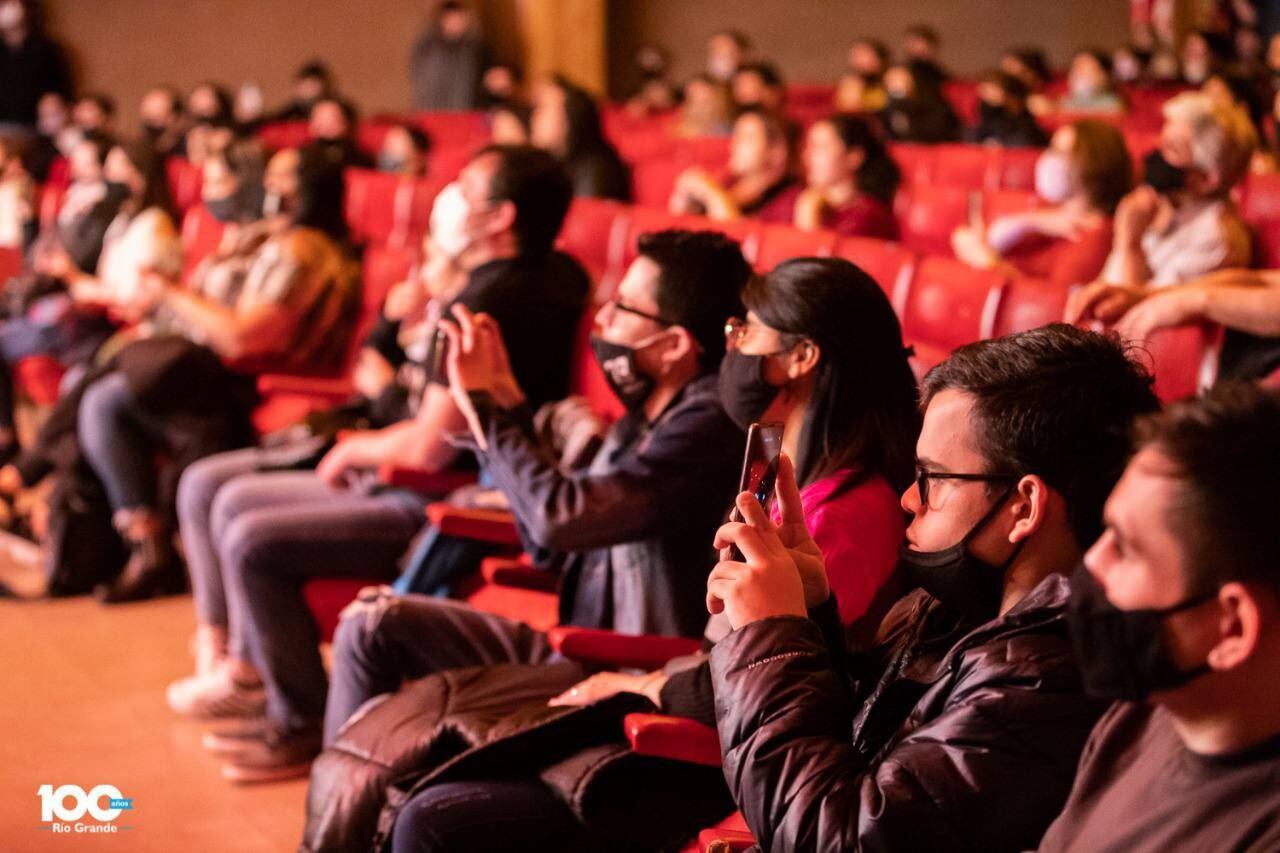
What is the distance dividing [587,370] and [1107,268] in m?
1.21

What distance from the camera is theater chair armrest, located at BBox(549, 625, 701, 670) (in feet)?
6.76

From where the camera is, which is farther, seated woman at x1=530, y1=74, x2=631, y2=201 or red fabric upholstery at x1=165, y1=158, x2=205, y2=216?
red fabric upholstery at x1=165, y1=158, x2=205, y2=216

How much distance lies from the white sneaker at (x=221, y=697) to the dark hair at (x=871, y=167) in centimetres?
231

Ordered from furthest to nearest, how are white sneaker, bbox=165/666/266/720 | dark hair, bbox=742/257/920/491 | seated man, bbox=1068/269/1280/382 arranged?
white sneaker, bbox=165/666/266/720
seated man, bbox=1068/269/1280/382
dark hair, bbox=742/257/920/491

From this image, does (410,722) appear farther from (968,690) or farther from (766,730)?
(968,690)

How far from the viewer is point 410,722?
6.68 feet

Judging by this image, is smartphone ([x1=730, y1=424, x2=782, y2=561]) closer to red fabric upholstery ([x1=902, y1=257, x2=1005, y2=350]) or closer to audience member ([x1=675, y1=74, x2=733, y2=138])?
red fabric upholstery ([x1=902, y1=257, x2=1005, y2=350])

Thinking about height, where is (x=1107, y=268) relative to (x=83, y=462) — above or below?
above

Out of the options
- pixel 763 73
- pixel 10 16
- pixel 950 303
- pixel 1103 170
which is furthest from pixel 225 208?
pixel 10 16

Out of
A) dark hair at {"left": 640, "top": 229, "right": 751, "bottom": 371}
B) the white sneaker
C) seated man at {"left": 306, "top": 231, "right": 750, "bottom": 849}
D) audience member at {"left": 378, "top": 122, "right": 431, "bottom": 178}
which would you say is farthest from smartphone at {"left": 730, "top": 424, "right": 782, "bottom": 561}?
audience member at {"left": 378, "top": 122, "right": 431, "bottom": 178}

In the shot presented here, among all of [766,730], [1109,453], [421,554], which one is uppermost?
[1109,453]

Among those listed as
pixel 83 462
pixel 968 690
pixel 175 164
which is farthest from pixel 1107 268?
pixel 175 164

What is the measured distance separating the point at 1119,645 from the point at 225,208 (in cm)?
419

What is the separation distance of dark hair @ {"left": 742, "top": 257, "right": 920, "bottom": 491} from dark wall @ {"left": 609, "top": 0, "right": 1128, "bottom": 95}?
39.7 feet
